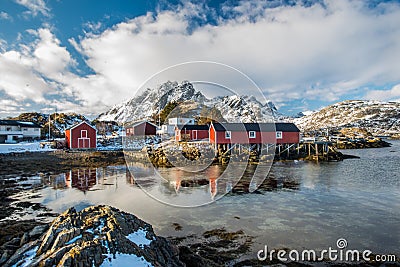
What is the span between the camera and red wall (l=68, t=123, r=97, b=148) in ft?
128

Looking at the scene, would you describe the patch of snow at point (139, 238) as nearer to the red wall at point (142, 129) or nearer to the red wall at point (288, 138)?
the red wall at point (288, 138)

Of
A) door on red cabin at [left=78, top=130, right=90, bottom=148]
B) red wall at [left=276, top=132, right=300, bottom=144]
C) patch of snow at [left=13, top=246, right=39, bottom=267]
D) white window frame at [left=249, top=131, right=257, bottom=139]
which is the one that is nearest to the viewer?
patch of snow at [left=13, top=246, right=39, bottom=267]

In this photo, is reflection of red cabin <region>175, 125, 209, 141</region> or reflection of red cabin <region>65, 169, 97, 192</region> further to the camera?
reflection of red cabin <region>175, 125, 209, 141</region>

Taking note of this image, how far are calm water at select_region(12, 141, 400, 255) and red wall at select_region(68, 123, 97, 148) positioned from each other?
64.0 ft

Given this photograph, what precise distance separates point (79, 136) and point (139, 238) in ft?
124

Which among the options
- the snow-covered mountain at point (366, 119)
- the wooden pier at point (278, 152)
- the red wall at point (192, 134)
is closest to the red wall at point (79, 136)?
the red wall at point (192, 134)

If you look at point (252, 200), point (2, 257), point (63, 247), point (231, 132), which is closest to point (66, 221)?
point (63, 247)

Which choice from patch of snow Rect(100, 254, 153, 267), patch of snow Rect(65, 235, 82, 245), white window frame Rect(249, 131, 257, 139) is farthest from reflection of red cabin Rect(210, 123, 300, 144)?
patch of snow Rect(100, 254, 153, 267)

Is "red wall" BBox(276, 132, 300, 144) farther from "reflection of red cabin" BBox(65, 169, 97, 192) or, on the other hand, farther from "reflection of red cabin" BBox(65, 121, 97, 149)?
"reflection of red cabin" BBox(65, 121, 97, 149)

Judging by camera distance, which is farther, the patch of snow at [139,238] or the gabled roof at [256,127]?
the gabled roof at [256,127]

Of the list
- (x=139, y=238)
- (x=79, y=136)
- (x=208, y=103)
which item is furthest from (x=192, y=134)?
(x=139, y=238)

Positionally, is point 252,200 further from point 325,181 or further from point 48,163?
point 48,163

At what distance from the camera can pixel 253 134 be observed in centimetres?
3638

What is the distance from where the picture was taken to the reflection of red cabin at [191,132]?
42.8 m
